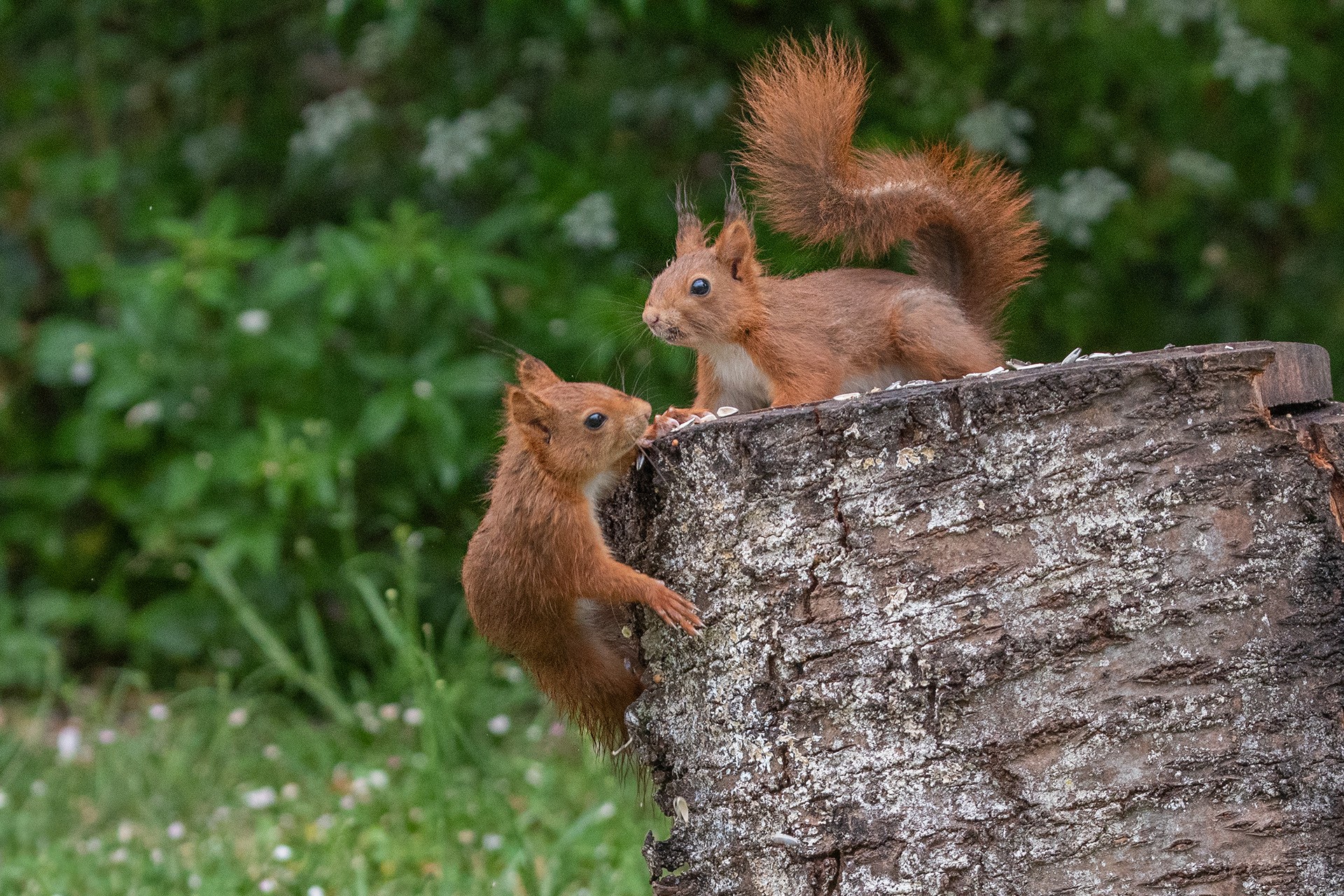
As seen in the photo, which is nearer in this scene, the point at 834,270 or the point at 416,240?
the point at 834,270

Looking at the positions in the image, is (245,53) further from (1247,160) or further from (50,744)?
(1247,160)

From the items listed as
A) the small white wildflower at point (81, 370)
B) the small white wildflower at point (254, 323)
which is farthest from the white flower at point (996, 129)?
the small white wildflower at point (81, 370)

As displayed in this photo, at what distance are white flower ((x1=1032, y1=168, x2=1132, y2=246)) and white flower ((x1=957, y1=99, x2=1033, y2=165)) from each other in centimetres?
12

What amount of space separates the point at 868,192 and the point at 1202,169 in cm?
157

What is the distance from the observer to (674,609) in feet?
4.94

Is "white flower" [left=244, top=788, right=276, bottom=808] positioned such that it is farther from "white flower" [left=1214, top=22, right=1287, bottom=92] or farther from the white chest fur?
"white flower" [left=1214, top=22, right=1287, bottom=92]

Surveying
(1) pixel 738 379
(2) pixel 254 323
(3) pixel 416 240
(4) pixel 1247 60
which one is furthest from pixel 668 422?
(2) pixel 254 323

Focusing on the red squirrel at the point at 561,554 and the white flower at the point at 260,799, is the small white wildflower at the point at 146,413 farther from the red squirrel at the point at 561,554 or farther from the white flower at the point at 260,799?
the red squirrel at the point at 561,554

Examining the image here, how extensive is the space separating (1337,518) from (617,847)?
143 cm

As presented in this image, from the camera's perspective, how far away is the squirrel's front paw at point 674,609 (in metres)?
1.51

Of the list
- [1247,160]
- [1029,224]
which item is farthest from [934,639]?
[1247,160]

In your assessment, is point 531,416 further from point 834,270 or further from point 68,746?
point 68,746

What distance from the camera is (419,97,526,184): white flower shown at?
3.15 meters

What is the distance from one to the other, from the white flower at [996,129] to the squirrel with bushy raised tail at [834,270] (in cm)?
107
